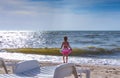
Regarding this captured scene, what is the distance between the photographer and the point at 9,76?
501 centimetres

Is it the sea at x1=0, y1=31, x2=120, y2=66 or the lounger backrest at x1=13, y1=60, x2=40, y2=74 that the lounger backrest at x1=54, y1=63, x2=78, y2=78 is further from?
the sea at x1=0, y1=31, x2=120, y2=66

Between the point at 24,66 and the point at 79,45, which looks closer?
the point at 24,66

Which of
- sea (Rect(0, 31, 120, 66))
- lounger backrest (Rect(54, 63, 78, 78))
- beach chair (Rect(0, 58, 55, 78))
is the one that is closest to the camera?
lounger backrest (Rect(54, 63, 78, 78))

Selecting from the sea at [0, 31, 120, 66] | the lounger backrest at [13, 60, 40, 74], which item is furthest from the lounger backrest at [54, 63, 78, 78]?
the sea at [0, 31, 120, 66]

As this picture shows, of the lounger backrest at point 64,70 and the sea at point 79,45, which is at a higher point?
the lounger backrest at point 64,70

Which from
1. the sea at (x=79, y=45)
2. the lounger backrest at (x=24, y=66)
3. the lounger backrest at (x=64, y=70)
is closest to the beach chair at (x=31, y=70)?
the lounger backrest at (x=24, y=66)

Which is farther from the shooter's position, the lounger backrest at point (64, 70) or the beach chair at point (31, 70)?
the beach chair at point (31, 70)

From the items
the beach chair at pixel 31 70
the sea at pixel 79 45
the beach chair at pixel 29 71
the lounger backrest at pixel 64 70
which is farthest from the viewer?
the sea at pixel 79 45

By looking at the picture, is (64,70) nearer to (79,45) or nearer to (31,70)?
(31,70)

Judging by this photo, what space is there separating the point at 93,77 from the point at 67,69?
5.29 m

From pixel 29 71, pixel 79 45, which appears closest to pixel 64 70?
pixel 29 71

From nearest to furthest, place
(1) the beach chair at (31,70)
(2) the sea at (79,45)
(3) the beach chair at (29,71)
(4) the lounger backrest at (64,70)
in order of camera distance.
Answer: (4) the lounger backrest at (64,70) → (3) the beach chair at (29,71) → (1) the beach chair at (31,70) → (2) the sea at (79,45)

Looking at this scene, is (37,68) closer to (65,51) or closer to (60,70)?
(60,70)

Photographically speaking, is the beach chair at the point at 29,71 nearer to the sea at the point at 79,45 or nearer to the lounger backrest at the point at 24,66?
the lounger backrest at the point at 24,66
